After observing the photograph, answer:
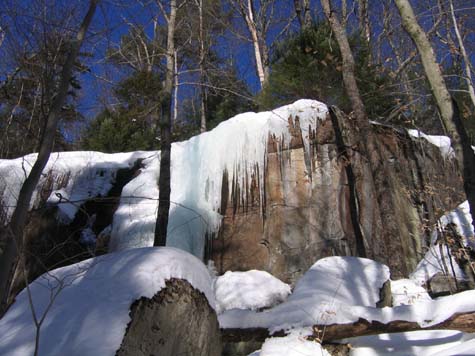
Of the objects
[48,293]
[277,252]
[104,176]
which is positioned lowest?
[48,293]

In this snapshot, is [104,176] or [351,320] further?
[104,176]

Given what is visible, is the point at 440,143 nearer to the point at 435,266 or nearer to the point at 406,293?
the point at 435,266

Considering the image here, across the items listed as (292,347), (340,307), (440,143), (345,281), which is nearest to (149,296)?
(292,347)

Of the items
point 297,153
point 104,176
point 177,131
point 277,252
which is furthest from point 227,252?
point 177,131

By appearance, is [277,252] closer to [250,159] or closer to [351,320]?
[250,159]

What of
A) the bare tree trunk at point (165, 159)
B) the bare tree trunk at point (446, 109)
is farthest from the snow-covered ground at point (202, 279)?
the bare tree trunk at point (165, 159)

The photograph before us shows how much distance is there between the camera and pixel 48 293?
1.98 m

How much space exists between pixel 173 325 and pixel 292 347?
3.10ft

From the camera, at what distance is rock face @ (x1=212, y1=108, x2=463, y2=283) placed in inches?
246

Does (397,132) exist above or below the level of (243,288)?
above

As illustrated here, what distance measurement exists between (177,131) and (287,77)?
589 centimetres

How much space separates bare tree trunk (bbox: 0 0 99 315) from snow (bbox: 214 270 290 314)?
290 centimetres

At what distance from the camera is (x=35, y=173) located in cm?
247

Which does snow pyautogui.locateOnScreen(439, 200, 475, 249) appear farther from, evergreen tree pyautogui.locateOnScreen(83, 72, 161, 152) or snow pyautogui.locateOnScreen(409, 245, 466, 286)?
evergreen tree pyautogui.locateOnScreen(83, 72, 161, 152)
